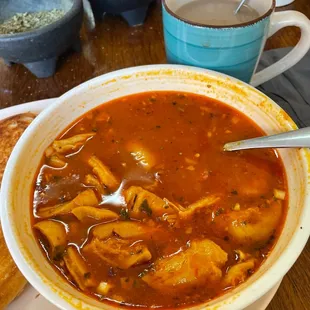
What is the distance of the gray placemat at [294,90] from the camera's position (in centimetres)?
183

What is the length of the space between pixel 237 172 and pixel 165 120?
33 centimetres

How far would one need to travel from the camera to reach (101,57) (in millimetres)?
2195

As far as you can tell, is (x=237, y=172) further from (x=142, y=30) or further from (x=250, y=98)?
(x=142, y=30)

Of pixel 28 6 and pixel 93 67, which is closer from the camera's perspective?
pixel 93 67

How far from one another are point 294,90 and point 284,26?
1.39 ft

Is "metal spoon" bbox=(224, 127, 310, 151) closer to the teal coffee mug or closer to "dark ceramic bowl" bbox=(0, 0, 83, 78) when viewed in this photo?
the teal coffee mug

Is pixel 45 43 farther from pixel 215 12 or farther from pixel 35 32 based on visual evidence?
pixel 215 12

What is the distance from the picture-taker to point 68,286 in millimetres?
1129

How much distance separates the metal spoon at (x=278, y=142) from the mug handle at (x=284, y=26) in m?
0.43

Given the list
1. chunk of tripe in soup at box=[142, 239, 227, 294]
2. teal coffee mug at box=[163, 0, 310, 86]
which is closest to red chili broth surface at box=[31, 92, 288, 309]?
chunk of tripe in soup at box=[142, 239, 227, 294]

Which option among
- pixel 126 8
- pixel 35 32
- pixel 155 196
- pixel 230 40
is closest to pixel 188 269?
pixel 155 196

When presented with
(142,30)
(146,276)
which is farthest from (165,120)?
(142,30)

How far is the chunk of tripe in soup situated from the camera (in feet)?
3.67

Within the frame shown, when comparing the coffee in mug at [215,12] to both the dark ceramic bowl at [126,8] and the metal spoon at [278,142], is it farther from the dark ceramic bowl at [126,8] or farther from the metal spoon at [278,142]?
the dark ceramic bowl at [126,8]
